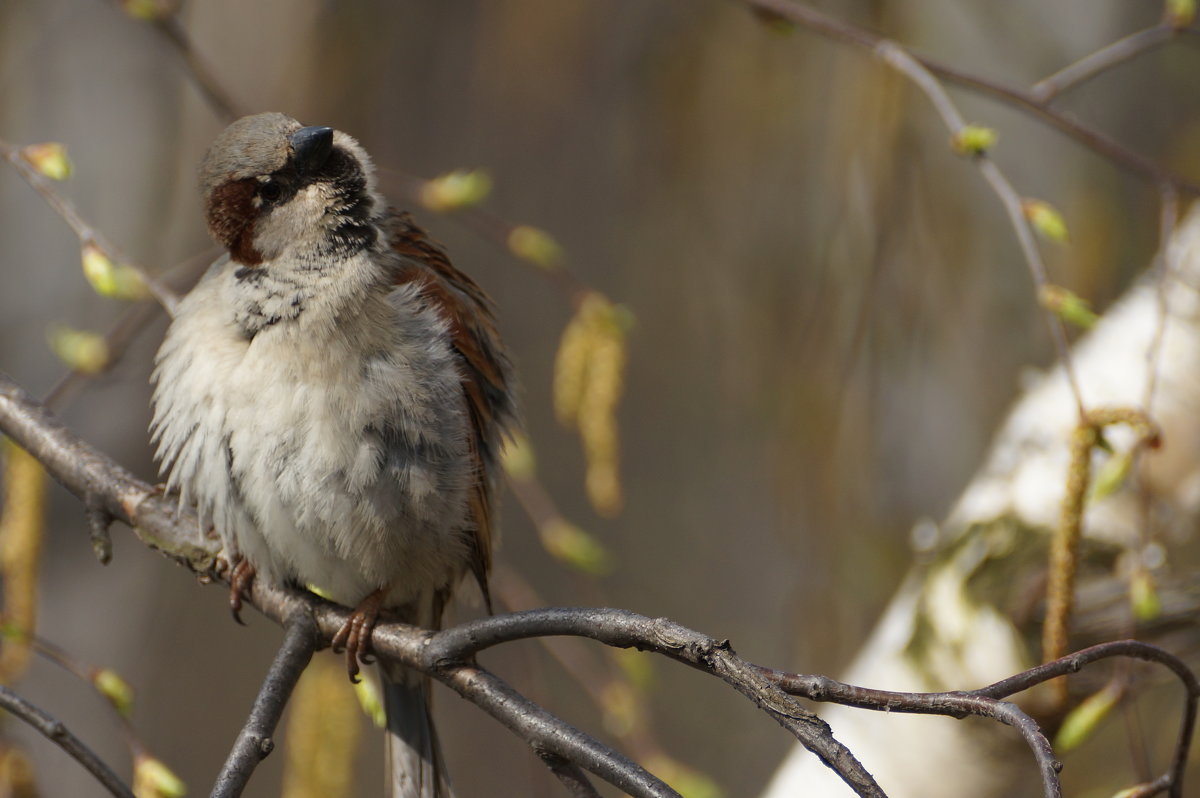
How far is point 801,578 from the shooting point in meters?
4.12

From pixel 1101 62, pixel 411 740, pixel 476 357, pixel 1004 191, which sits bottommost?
pixel 411 740

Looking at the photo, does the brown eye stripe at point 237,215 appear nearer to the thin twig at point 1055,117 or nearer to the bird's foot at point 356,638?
the bird's foot at point 356,638

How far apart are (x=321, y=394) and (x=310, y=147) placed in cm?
46

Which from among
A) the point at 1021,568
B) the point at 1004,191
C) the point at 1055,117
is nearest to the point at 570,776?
the point at 1004,191

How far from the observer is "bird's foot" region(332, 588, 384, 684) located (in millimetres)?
1892

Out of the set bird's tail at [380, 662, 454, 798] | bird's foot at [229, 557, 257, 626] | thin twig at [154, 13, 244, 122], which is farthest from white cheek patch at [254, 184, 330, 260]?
bird's tail at [380, 662, 454, 798]

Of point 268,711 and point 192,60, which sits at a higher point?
point 192,60

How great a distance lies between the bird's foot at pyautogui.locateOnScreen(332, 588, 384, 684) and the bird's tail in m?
0.32

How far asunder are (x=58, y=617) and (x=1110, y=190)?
3897mm

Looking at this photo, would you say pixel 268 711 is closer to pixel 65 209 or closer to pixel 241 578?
pixel 241 578

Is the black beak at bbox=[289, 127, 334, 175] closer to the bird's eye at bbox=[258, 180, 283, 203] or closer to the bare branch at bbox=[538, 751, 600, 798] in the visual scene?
the bird's eye at bbox=[258, 180, 283, 203]

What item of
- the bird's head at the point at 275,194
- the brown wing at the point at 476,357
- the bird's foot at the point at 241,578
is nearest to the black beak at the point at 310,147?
the bird's head at the point at 275,194

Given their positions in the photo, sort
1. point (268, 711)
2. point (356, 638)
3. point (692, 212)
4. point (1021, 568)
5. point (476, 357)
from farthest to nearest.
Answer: point (692, 212), point (1021, 568), point (476, 357), point (356, 638), point (268, 711)

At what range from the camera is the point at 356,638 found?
1905 millimetres
